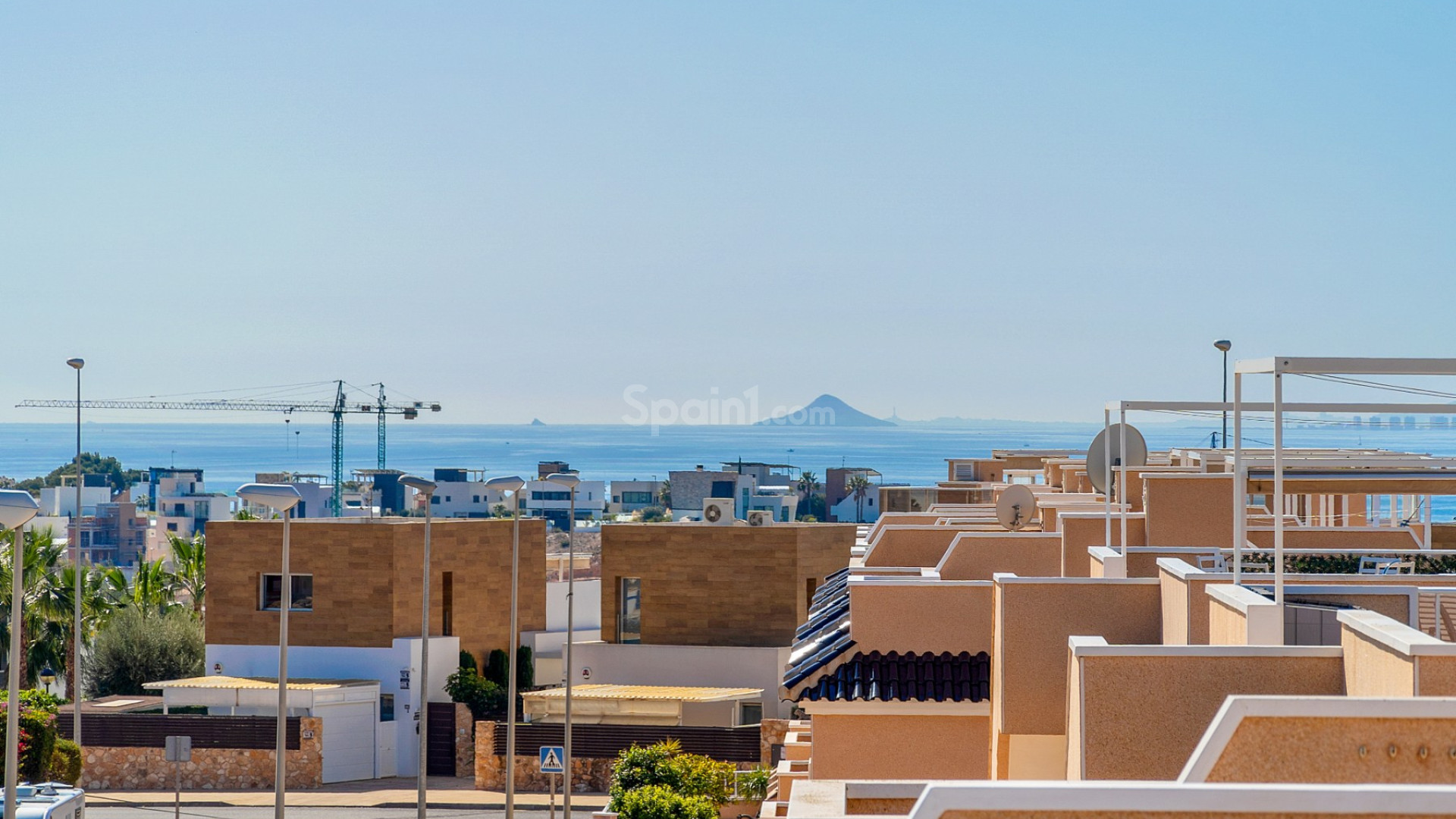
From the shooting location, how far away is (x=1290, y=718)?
183 inches

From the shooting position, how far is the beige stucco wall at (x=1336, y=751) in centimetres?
457

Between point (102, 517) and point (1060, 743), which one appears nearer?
point (1060, 743)

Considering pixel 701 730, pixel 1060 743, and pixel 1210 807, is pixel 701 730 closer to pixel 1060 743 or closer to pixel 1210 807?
pixel 1060 743

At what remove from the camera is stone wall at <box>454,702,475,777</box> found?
37.0 meters

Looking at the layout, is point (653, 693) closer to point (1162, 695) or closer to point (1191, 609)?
point (1191, 609)

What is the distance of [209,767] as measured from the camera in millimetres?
35281

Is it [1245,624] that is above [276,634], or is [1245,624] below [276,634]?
above

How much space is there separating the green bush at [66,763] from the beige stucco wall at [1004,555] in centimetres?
2273

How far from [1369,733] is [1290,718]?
0.24m

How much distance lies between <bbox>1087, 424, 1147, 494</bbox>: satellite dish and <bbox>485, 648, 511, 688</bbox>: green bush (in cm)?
2443

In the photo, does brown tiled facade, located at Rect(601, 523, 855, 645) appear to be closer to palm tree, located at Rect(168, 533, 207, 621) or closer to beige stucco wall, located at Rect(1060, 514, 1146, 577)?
palm tree, located at Rect(168, 533, 207, 621)

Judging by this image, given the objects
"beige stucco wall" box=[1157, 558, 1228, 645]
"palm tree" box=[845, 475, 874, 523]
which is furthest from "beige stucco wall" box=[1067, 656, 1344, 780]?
"palm tree" box=[845, 475, 874, 523]

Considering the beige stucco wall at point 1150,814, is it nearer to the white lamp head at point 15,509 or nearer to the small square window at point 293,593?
the white lamp head at point 15,509

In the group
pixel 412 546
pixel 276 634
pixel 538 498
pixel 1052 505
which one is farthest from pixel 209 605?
pixel 538 498
